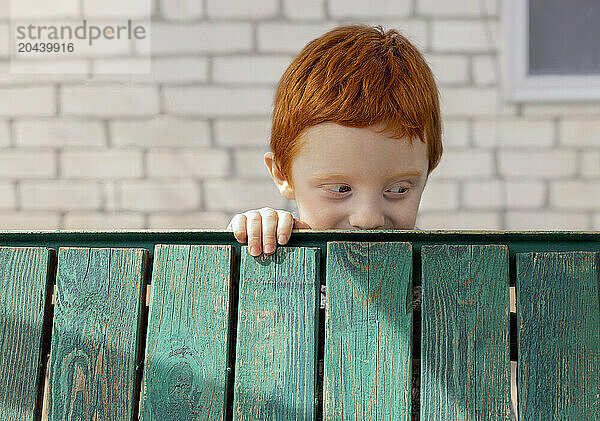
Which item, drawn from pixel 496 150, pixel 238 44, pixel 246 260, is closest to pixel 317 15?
pixel 238 44

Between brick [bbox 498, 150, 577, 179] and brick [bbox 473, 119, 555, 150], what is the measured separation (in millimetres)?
52

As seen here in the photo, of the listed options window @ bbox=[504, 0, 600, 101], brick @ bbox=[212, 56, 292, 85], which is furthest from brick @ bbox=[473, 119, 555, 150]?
brick @ bbox=[212, 56, 292, 85]

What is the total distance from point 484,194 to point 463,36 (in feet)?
3.02

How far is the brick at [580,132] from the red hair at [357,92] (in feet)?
9.11

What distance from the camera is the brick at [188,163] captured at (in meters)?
4.54

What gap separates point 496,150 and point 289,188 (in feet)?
9.17

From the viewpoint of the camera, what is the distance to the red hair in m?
1.71

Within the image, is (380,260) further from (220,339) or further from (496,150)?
(496,150)

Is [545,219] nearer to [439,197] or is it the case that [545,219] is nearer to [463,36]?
[439,197]

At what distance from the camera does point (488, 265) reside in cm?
126

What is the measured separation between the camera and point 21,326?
4.41 feet

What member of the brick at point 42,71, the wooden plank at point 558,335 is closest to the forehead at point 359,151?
the wooden plank at point 558,335

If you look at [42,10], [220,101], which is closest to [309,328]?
[220,101]

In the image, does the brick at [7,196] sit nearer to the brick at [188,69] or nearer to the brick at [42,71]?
the brick at [42,71]
